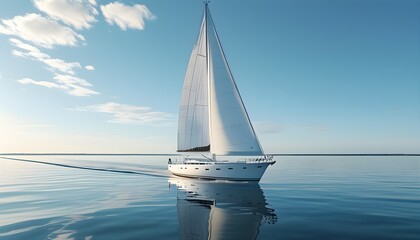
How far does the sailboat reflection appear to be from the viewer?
43.4ft

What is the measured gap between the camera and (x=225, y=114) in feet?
114

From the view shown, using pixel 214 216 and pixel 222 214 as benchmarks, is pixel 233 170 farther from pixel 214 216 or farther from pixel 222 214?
pixel 214 216

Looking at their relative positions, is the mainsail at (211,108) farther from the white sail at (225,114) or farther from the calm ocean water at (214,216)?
the calm ocean water at (214,216)

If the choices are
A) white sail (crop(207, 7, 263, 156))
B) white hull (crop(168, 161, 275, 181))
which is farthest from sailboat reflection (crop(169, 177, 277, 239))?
white sail (crop(207, 7, 263, 156))

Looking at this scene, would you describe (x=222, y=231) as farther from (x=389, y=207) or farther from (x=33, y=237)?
(x=389, y=207)

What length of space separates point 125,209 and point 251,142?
18.1 metres

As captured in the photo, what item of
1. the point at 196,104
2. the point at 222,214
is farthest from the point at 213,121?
the point at 222,214

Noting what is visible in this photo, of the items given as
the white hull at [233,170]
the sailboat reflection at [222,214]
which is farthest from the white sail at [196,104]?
the sailboat reflection at [222,214]

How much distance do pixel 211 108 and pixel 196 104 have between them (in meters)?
5.05

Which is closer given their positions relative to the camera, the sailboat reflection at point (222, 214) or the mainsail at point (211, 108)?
the sailboat reflection at point (222, 214)

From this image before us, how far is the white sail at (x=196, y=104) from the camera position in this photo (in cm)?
3991

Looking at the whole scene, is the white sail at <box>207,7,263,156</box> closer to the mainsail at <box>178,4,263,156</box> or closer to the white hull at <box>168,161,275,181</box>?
the mainsail at <box>178,4,263,156</box>

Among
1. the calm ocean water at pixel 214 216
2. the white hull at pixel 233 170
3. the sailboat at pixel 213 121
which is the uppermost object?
the sailboat at pixel 213 121

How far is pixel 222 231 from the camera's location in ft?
44.0
